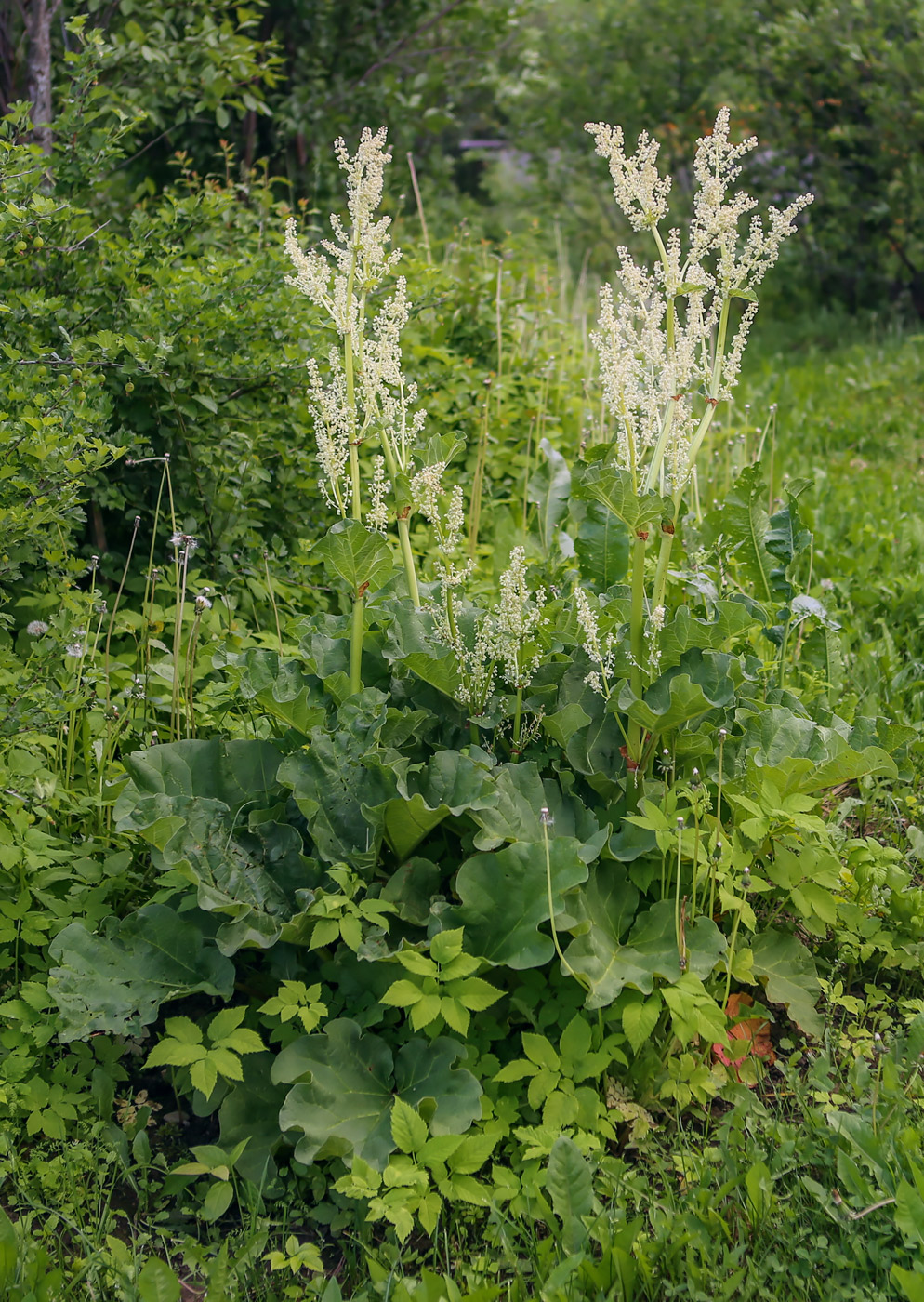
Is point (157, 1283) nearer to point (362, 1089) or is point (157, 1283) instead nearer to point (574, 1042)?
point (362, 1089)

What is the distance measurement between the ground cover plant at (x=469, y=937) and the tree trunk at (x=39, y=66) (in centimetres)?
240

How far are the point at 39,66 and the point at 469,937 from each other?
373 centimetres

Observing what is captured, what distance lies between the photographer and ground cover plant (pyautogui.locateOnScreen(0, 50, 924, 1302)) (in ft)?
6.08

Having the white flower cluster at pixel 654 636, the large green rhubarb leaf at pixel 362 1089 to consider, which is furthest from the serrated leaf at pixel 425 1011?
the white flower cluster at pixel 654 636

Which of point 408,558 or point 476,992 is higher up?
point 408,558

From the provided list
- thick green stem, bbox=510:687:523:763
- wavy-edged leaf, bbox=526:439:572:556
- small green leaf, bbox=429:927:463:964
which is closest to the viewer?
small green leaf, bbox=429:927:463:964

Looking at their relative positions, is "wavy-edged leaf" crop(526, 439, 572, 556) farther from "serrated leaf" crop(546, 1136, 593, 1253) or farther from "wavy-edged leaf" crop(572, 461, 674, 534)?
"serrated leaf" crop(546, 1136, 593, 1253)

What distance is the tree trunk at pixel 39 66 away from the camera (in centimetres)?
400

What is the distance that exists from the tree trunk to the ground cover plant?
2.40m

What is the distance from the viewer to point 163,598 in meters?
3.54

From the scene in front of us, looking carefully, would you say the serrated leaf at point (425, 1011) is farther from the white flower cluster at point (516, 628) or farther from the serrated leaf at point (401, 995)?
the white flower cluster at point (516, 628)

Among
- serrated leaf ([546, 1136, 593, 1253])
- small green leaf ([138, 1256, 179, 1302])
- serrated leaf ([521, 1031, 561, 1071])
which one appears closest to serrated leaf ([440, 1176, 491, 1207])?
serrated leaf ([546, 1136, 593, 1253])

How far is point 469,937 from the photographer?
2135 millimetres

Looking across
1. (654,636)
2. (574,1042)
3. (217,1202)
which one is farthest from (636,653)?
(217,1202)
